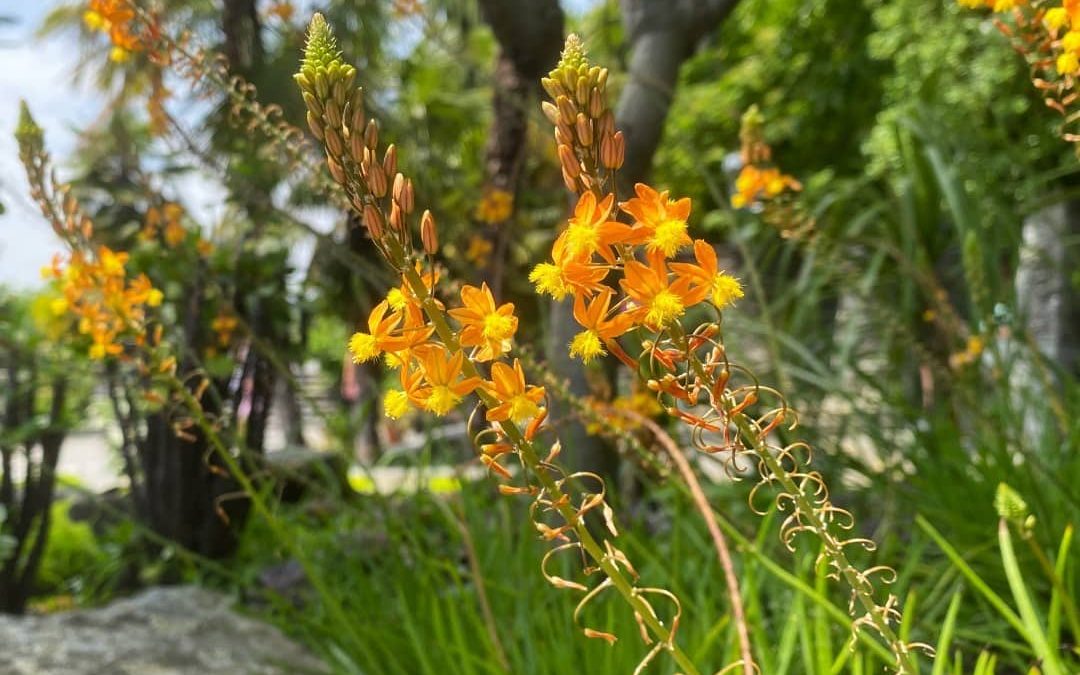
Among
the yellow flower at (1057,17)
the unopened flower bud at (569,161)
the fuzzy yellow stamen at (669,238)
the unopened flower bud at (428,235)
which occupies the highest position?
the yellow flower at (1057,17)

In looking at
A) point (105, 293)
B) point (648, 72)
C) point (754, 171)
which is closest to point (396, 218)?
point (105, 293)

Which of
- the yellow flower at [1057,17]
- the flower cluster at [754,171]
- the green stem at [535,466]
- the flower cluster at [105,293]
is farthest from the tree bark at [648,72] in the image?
the green stem at [535,466]

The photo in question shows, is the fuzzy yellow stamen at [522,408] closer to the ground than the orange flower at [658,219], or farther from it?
closer to the ground

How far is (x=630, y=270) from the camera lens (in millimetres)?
686

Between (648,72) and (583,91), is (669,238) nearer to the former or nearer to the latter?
(583,91)

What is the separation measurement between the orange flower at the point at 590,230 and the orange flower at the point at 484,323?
64 millimetres

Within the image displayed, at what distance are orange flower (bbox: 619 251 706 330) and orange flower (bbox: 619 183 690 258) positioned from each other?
10 mm

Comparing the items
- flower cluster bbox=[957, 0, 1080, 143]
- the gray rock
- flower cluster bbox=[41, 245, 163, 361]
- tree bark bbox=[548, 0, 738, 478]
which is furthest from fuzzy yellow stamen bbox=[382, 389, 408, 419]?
tree bark bbox=[548, 0, 738, 478]

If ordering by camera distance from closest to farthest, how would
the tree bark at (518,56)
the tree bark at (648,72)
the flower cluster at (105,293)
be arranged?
1. the flower cluster at (105,293)
2. the tree bark at (648,72)
3. the tree bark at (518,56)

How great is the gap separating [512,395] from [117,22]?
1.46m

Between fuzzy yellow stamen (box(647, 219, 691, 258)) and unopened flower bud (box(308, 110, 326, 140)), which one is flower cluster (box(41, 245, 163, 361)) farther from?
fuzzy yellow stamen (box(647, 219, 691, 258))

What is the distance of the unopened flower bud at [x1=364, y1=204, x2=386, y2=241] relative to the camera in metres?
0.67

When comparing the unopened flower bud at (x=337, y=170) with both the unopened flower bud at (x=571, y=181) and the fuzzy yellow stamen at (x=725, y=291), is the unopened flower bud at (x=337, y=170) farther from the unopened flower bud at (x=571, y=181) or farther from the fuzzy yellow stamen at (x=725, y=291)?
the fuzzy yellow stamen at (x=725, y=291)

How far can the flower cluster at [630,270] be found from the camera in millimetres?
682
